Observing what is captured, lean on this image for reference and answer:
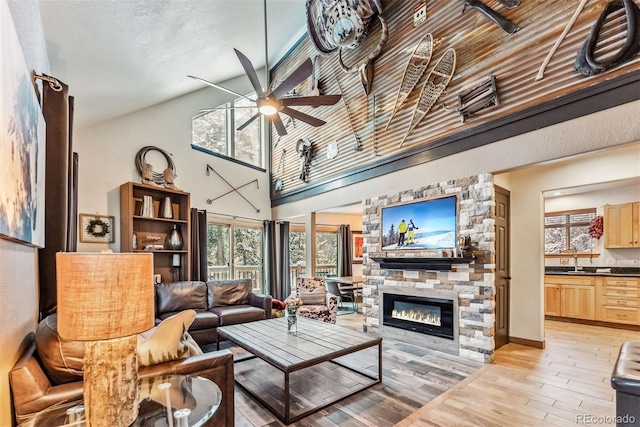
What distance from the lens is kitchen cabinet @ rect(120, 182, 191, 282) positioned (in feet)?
15.6

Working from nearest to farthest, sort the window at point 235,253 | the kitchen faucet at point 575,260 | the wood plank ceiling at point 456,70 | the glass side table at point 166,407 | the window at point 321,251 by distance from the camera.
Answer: the glass side table at point 166,407 → the wood plank ceiling at point 456,70 → the kitchen faucet at point 575,260 → the window at point 235,253 → the window at point 321,251

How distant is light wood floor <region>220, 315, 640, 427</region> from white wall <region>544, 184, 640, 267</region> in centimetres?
246

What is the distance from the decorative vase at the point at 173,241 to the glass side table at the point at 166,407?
3.67m

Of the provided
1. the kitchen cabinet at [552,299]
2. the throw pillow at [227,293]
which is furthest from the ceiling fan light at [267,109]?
the kitchen cabinet at [552,299]

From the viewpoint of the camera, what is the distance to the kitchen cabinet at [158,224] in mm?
4746

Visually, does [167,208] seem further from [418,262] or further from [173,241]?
[418,262]

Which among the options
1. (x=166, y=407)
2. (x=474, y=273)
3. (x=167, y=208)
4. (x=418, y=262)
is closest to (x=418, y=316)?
(x=418, y=262)

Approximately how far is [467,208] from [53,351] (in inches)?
157

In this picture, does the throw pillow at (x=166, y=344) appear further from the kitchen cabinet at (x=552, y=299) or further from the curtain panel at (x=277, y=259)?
the kitchen cabinet at (x=552, y=299)

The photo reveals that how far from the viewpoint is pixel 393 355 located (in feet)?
12.5

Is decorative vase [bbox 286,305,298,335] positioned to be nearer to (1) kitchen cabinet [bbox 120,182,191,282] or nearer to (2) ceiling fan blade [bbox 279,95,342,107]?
(2) ceiling fan blade [bbox 279,95,342,107]

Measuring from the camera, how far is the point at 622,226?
549 cm

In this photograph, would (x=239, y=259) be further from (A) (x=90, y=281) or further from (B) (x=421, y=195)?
(A) (x=90, y=281)

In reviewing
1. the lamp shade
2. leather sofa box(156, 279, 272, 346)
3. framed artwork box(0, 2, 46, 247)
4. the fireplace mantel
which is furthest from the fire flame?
framed artwork box(0, 2, 46, 247)
